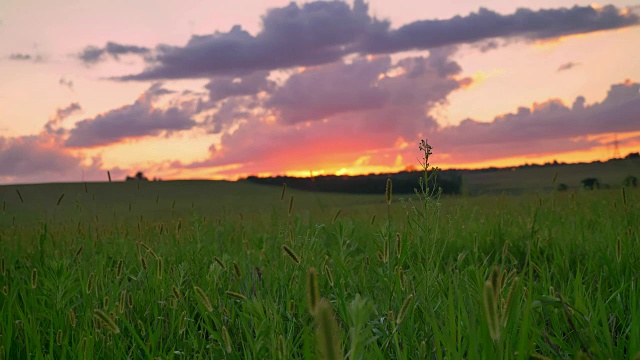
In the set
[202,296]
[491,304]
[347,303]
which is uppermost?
[491,304]

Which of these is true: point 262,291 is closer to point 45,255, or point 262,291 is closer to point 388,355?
point 388,355

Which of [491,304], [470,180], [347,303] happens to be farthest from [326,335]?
[470,180]

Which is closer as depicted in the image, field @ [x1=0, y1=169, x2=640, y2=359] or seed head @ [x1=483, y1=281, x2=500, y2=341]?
seed head @ [x1=483, y1=281, x2=500, y2=341]

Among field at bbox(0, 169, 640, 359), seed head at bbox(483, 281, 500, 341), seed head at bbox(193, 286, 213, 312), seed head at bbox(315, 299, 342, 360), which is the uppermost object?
seed head at bbox(315, 299, 342, 360)

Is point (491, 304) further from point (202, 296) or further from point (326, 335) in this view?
point (202, 296)

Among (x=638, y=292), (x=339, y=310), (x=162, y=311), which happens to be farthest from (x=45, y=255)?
(x=638, y=292)

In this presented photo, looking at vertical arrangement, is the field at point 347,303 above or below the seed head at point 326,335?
below

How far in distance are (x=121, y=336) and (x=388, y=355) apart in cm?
139

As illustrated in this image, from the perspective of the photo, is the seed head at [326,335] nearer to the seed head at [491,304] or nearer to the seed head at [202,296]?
the seed head at [491,304]

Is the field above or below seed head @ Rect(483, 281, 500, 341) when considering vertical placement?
below

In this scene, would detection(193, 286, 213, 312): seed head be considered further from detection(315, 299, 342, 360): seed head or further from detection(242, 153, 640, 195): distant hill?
detection(242, 153, 640, 195): distant hill

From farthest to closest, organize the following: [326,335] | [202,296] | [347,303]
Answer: [347,303] → [202,296] → [326,335]

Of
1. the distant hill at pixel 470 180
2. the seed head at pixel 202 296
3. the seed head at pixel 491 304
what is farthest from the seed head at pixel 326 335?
the distant hill at pixel 470 180

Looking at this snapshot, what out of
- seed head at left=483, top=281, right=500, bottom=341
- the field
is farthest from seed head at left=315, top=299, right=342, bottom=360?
seed head at left=483, top=281, right=500, bottom=341
